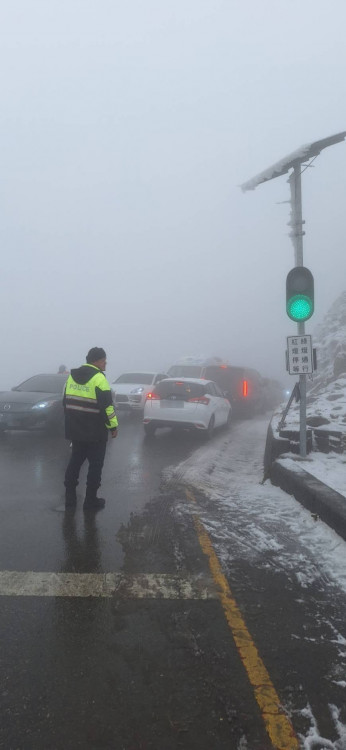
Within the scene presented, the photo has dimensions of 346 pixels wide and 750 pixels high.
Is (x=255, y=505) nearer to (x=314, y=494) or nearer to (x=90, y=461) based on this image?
(x=314, y=494)

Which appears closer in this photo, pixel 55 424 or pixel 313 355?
pixel 313 355

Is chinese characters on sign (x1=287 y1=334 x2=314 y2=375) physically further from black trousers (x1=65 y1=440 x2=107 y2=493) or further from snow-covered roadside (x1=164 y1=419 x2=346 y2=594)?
black trousers (x1=65 y1=440 x2=107 y2=493)

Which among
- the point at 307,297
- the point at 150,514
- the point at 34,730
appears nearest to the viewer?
the point at 34,730

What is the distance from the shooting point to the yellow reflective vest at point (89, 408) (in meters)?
5.93

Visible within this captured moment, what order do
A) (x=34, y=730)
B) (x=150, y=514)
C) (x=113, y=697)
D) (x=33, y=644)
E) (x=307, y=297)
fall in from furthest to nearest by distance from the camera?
(x=307, y=297) < (x=150, y=514) < (x=33, y=644) < (x=113, y=697) < (x=34, y=730)

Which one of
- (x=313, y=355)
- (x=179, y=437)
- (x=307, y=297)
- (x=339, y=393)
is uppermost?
(x=307, y=297)

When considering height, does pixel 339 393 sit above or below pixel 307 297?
below

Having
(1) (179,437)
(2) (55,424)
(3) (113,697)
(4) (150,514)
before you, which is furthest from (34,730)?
(1) (179,437)

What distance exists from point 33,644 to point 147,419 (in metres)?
9.08

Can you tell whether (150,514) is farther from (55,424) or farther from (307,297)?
(55,424)

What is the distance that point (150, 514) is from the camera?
19.0ft

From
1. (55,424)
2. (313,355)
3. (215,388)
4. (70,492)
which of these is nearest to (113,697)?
(70,492)

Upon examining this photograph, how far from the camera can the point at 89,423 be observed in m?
5.93

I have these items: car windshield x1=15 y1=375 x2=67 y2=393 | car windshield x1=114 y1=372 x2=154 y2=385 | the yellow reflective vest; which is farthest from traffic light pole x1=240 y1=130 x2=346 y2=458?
car windshield x1=114 y1=372 x2=154 y2=385
